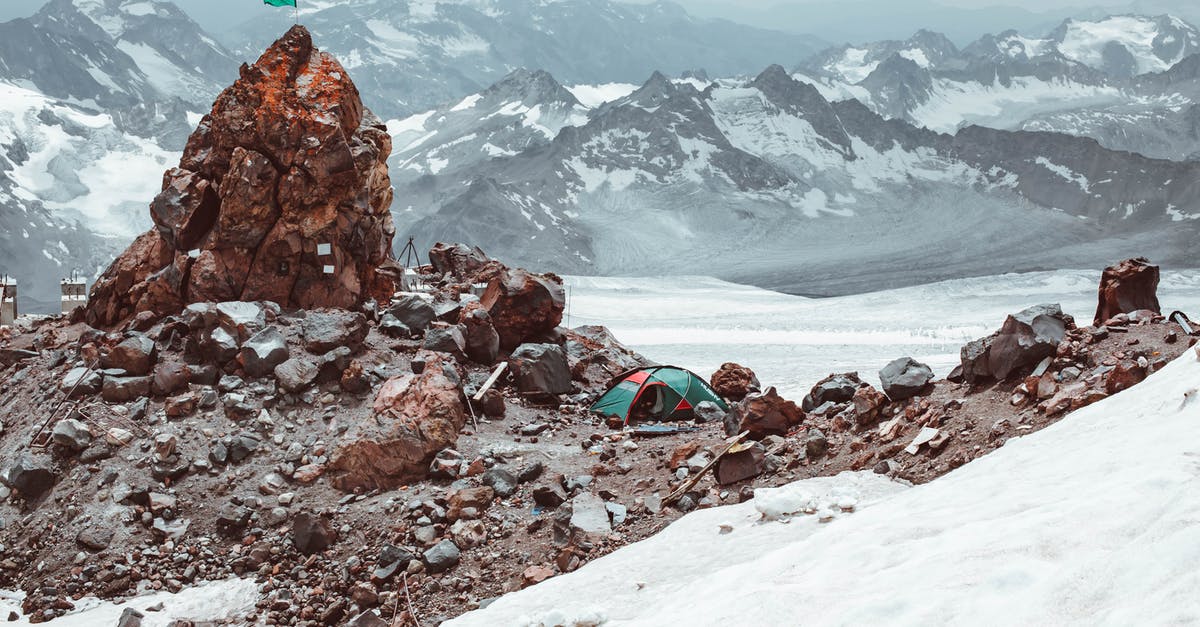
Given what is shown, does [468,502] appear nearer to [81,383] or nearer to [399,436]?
[399,436]

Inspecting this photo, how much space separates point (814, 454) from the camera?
845 centimetres

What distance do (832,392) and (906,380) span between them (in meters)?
1.51

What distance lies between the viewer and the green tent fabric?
1362 centimetres

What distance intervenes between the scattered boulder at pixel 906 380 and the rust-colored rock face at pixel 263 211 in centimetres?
910

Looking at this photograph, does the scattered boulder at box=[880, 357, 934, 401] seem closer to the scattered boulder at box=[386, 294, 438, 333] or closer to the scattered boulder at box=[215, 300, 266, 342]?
the scattered boulder at box=[386, 294, 438, 333]

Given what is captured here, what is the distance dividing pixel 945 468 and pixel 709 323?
45.5 meters

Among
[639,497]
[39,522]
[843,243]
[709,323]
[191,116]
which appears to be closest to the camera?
[639,497]

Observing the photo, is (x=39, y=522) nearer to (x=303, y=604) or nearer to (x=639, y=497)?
(x=303, y=604)

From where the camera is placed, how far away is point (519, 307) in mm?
14812

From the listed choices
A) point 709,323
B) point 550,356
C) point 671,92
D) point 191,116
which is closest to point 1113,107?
point 671,92

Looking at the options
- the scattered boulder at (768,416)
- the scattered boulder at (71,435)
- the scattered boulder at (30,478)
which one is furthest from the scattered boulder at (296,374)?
the scattered boulder at (768,416)

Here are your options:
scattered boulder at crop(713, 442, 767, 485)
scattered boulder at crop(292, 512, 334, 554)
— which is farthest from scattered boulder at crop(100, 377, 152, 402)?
scattered boulder at crop(713, 442, 767, 485)

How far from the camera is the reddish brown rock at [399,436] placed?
32.9ft

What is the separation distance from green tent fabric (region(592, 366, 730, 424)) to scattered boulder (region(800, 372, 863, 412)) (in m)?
3.53
